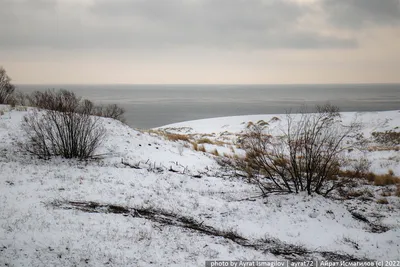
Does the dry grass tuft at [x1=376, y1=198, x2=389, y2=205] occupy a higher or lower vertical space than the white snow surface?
lower

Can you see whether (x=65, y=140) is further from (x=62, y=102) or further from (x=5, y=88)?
(x=5, y=88)

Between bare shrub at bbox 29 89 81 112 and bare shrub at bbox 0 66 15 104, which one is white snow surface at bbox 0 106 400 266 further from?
bare shrub at bbox 0 66 15 104

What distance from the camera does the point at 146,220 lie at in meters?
6.34

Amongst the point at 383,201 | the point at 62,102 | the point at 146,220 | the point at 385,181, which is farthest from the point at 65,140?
the point at 385,181

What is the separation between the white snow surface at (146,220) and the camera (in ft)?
16.1

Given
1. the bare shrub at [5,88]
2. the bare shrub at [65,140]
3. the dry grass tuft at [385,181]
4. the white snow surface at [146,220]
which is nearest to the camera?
the white snow surface at [146,220]

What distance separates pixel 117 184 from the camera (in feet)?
28.6

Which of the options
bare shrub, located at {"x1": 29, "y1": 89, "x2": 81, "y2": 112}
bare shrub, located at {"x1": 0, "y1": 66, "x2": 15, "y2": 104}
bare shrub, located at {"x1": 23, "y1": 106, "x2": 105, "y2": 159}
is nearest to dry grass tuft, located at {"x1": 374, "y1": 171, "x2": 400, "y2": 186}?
bare shrub, located at {"x1": 23, "y1": 106, "x2": 105, "y2": 159}

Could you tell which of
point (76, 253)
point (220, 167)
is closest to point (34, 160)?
point (76, 253)

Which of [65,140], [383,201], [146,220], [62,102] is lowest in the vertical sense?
[383,201]

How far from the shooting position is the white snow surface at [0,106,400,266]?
490 centimetres

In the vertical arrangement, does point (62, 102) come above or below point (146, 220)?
above

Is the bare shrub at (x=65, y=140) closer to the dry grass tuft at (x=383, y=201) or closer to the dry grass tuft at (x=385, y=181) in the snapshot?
the dry grass tuft at (x=383, y=201)

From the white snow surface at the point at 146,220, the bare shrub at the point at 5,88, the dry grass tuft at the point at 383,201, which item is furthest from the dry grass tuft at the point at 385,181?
the bare shrub at the point at 5,88
